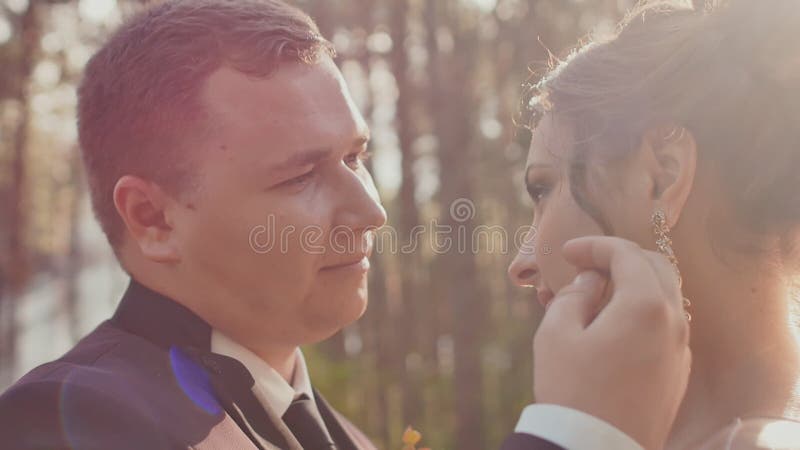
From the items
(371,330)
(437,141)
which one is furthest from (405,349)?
(437,141)

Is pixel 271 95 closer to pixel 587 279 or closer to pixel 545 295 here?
pixel 545 295

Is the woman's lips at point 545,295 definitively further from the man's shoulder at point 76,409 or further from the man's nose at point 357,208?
the man's shoulder at point 76,409

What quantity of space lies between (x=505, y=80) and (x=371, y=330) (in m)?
4.90

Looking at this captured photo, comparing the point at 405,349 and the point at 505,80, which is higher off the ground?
the point at 505,80

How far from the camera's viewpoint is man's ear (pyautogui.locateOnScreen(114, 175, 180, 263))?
2.45m

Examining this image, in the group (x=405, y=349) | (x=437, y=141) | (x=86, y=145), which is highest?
(x=437, y=141)

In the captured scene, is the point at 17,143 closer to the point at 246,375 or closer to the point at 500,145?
the point at 500,145

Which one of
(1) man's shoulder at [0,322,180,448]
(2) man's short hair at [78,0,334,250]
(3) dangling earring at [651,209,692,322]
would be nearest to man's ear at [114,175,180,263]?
(2) man's short hair at [78,0,334,250]

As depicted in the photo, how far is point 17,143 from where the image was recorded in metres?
13.0

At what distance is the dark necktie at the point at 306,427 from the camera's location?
2498mm

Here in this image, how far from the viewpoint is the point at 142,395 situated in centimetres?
219

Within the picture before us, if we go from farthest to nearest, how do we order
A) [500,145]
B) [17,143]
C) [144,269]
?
Result: [500,145]
[17,143]
[144,269]

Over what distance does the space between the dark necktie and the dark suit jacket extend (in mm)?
118

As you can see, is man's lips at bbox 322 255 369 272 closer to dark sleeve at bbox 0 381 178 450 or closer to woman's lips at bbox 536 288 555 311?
woman's lips at bbox 536 288 555 311
